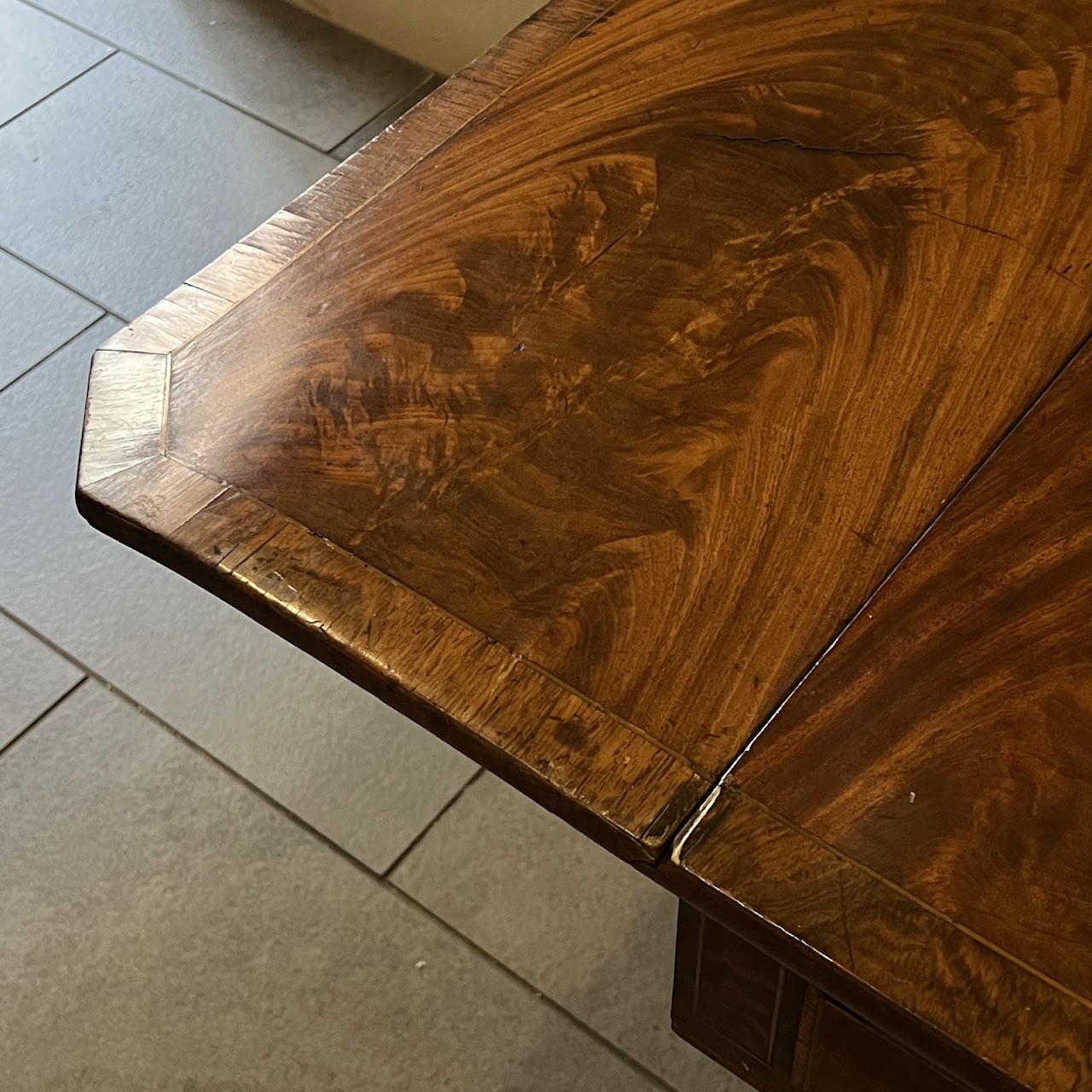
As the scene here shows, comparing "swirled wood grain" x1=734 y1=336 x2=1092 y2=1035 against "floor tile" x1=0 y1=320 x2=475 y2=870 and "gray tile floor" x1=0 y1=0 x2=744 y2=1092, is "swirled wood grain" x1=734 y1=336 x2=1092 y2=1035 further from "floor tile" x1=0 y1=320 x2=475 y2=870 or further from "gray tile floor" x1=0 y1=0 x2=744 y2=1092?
"floor tile" x1=0 y1=320 x2=475 y2=870

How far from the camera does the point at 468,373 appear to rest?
688mm

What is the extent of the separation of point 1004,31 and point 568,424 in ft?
1.33

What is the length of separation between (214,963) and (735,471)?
2.89 feet

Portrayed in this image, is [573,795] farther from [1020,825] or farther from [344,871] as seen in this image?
[344,871]

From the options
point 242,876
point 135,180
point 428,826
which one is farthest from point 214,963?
point 135,180

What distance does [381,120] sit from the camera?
77.7 inches

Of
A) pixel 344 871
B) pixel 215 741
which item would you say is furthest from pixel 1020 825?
pixel 215 741

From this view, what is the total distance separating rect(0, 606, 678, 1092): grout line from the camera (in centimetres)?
121

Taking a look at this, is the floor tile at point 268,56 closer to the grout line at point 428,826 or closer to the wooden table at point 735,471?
the grout line at point 428,826

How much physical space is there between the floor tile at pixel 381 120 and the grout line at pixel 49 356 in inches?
17.2

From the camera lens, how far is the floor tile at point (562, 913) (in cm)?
122

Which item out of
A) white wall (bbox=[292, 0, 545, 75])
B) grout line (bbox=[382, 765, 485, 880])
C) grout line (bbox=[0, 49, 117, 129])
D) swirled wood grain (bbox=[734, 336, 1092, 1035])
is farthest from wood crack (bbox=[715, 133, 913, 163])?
grout line (bbox=[0, 49, 117, 129])

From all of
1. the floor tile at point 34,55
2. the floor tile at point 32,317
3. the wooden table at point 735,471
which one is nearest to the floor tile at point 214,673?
the floor tile at point 32,317

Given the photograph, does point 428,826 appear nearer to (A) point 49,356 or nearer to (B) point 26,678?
(B) point 26,678
